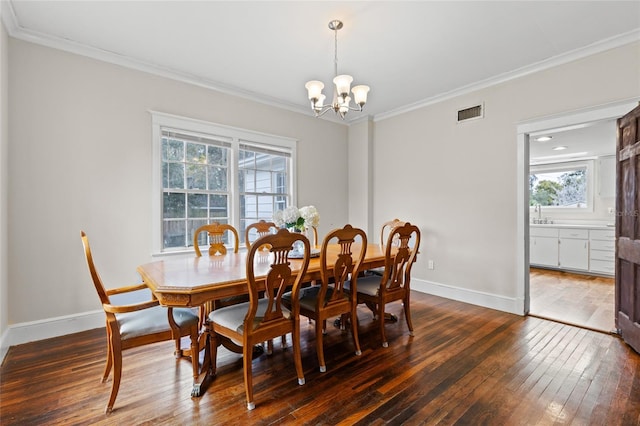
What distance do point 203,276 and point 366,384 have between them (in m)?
1.34

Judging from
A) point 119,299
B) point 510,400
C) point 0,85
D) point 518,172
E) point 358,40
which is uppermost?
point 358,40

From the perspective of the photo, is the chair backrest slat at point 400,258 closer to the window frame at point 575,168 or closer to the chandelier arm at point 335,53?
the chandelier arm at point 335,53

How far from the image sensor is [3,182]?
252 centimetres

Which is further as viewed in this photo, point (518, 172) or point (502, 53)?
point (518, 172)

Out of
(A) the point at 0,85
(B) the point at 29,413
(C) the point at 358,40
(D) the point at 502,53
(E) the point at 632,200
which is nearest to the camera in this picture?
(B) the point at 29,413

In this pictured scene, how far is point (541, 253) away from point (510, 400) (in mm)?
5114

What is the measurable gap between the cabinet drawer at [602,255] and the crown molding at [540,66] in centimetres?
389

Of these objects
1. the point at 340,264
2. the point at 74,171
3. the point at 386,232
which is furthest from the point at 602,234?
the point at 74,171

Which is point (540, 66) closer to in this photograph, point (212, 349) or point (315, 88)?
point (315, 88)

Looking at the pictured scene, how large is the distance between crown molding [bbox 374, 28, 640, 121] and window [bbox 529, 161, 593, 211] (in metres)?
3.88

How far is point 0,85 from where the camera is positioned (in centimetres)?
238

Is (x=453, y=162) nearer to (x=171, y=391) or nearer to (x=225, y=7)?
(x=225, y=7)

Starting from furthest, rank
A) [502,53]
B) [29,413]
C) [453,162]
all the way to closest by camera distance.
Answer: [453,162], [502,53], [29,413]

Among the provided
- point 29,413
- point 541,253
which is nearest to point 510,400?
point 29,413
